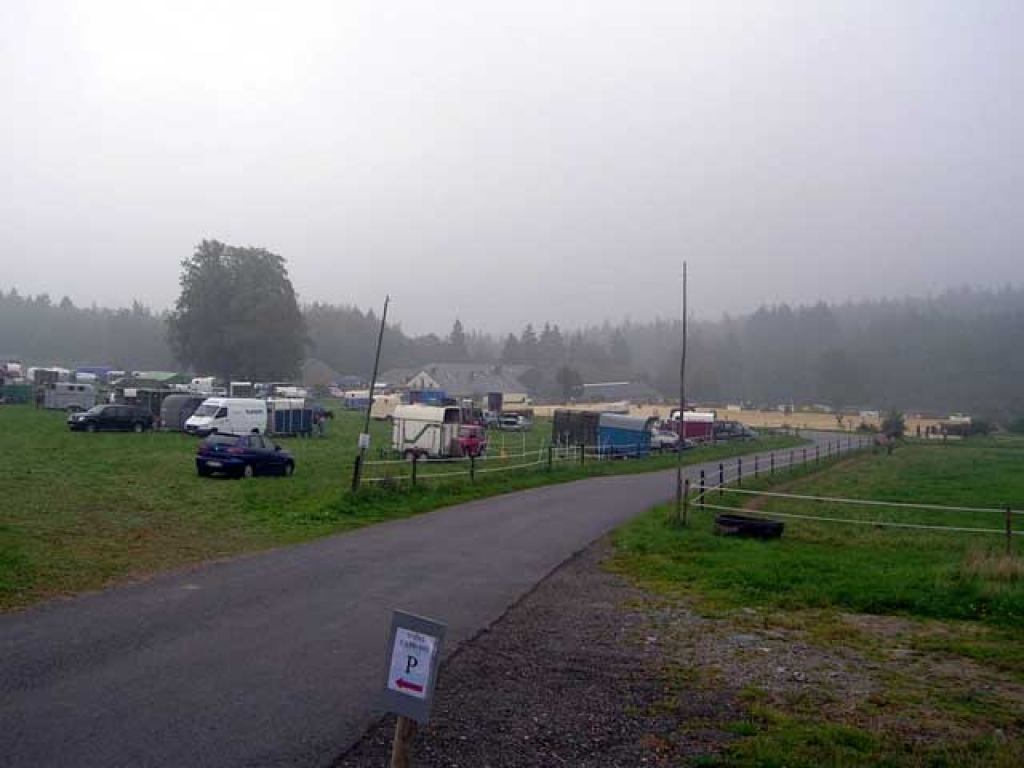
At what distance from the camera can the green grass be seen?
12.0 metres


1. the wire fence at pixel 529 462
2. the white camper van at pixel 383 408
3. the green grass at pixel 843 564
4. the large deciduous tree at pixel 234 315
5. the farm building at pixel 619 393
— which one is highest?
the large deciduous tree at pixel 234 315

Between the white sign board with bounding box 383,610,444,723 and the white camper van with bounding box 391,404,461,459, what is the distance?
31.8m

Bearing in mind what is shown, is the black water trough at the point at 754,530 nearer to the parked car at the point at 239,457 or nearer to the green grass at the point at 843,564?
the green grass at the point at 843,564

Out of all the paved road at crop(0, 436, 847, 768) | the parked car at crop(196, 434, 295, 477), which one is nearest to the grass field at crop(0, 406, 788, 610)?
the parked car at crop(196, 434, 295, 477)

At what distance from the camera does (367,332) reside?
158m

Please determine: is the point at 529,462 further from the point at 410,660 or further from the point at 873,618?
the point at 410,660

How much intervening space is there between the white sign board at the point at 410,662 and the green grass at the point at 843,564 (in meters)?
8.35

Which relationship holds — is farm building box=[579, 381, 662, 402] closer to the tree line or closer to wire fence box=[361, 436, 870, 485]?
the tree line

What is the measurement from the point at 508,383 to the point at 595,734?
96.3 meters

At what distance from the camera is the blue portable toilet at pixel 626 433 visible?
45.4 m

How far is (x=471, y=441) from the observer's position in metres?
38.3

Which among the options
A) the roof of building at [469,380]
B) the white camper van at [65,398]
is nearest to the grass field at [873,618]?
the white camper van at [65,398]

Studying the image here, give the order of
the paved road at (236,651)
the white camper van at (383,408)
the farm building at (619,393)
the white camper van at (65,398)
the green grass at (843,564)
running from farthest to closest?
the farm building at (619,393)
the white camper van at (383,408)
the white camper van at (65,398)
the green grass at (843,564)
the paved road at (236,651)

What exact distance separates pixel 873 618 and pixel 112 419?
39.6 metres
